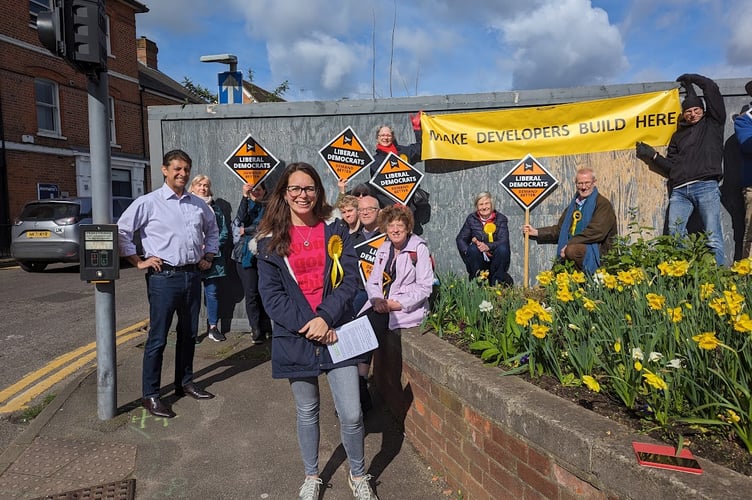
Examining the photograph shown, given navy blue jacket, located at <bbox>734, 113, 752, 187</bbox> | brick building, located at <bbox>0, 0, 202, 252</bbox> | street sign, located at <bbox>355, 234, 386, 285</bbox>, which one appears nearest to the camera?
street sign, located at <bbox>355, 234, 386, 285</bbox>

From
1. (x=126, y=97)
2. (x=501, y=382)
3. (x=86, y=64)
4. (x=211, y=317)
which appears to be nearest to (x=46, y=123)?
(x=126, y=97)

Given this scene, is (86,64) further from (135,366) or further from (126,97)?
(126,97)

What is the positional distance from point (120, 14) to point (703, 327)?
2763 centimetres

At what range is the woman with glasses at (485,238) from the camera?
20.7ft

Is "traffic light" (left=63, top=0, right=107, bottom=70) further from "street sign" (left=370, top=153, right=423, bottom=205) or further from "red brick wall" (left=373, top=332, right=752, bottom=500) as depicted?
"street sign" (left=370, top=153, right=423, bottom=205)

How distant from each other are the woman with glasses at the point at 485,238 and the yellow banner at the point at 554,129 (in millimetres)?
682

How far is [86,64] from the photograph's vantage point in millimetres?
3822

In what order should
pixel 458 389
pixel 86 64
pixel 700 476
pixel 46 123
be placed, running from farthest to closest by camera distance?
pixel 46 123 → pixel 86 64 → pixel 458 389 → pixel 700 476

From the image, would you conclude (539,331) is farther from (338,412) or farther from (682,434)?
(338,412)

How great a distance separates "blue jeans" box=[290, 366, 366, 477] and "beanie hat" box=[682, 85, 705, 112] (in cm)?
514

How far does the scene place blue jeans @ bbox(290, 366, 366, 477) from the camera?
2943mm

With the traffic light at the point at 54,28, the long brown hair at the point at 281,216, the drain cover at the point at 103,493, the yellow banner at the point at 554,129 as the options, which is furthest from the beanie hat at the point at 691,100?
the drain cover at the point at 103,493

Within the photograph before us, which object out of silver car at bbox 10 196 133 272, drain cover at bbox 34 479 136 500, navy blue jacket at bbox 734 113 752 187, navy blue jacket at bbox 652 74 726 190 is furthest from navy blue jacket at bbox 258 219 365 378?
silver car at bbox 10 196 133 272

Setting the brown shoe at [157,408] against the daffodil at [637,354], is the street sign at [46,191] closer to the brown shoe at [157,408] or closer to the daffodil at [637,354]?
the brown shoe at [157,408]
